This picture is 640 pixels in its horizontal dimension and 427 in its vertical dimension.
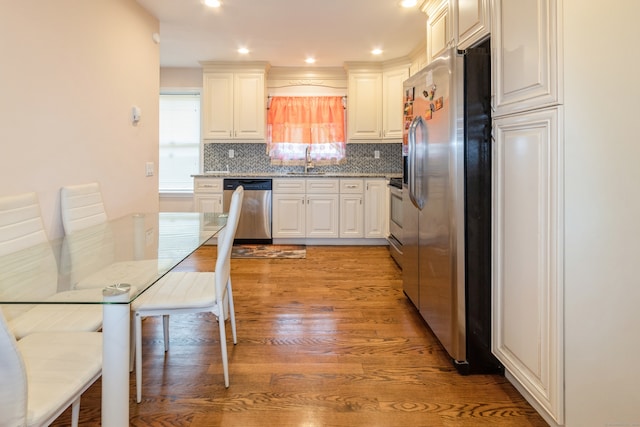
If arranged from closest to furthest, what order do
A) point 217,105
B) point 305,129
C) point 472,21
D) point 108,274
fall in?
point 108,274
point 472,21
point 217,105
point 305,129

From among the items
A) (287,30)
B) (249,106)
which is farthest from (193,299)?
(249,106)

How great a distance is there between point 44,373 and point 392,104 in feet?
15.7

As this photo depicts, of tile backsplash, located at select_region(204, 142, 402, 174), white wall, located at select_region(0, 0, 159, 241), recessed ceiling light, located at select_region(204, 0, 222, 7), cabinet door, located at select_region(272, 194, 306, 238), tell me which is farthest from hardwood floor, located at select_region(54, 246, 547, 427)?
tile backsplash, located at select_region(204, 142, 402, 174)

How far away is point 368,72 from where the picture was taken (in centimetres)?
520

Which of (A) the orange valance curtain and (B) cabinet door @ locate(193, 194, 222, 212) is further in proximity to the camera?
(A) the orange valance curtain

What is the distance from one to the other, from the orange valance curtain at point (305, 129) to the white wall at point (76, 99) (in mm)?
2232

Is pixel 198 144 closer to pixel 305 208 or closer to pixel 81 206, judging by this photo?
pixel 305 208

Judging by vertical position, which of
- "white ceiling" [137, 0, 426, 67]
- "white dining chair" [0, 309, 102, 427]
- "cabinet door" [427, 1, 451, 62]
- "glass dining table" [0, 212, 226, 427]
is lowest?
"white dining chair" [0, 309, 102, 427]

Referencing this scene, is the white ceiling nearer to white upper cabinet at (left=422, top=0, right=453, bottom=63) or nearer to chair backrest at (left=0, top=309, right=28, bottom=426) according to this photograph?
white upper cabinet at (left=422, top=0, right=453, bottom=63)

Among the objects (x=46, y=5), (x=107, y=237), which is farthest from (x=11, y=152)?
(x=46, y=5)

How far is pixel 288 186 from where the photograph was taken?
16.7ft

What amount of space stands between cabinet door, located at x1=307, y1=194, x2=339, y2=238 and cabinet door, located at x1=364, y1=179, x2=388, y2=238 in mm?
411

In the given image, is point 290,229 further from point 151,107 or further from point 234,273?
point 151,107

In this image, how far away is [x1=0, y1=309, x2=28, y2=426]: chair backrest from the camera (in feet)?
2.83
